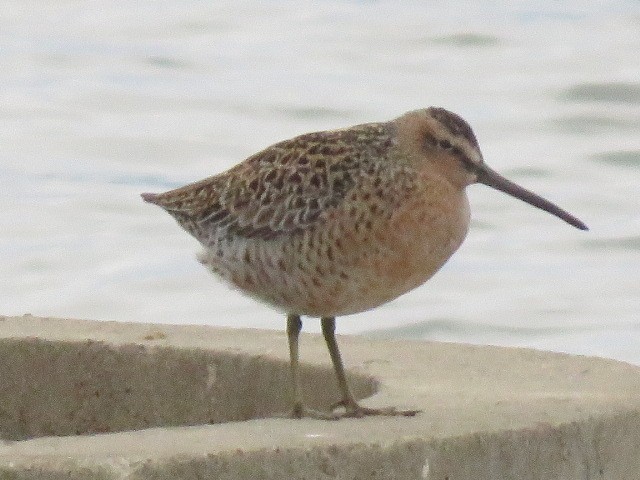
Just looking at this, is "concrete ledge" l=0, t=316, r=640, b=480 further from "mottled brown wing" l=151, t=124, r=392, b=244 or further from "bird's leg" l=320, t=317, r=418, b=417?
"mottled brown wing" l=151, t=124, r=392, b=244

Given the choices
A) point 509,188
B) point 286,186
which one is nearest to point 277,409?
point 286,186

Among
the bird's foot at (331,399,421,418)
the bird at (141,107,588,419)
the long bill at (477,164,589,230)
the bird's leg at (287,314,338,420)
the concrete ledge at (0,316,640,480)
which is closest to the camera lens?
the concrete ledge at (0,316,640,480)

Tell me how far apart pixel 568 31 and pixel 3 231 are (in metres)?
8.92

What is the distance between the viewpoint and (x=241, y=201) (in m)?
8.53

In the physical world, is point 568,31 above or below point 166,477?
below

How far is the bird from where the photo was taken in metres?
7.98

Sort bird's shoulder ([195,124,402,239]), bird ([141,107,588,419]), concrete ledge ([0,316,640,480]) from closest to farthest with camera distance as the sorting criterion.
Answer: concrete ledge ([0,316,640,480]) → bird ([141,107,588,419]) → bird's shoulder ([195,124,402,239])

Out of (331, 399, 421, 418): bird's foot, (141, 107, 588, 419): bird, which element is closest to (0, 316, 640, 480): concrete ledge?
(331, 399, 421, 418): bird's foot

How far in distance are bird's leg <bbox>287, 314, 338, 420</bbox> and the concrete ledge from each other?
12 cm

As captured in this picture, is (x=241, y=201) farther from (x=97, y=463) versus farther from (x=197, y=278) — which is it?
(x=197, y=278)

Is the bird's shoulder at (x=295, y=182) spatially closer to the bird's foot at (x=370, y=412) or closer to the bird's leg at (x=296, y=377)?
the bird's leg at (x=296, y=377)

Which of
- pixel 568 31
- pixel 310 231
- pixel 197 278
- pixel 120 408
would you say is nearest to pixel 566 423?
pixel 310 231

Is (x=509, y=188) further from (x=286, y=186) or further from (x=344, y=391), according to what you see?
(x=344, y=391)

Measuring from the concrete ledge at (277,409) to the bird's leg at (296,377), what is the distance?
0.40 feet
